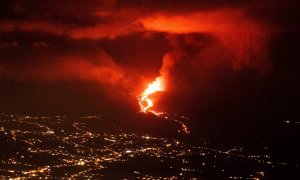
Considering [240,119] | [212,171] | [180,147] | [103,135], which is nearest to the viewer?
[212,171]

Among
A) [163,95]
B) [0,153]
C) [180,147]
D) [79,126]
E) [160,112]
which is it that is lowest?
[0,153]

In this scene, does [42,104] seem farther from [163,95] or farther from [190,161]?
[190,161]

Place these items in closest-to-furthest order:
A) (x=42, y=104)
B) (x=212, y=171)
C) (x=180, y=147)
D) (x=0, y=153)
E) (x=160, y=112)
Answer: (x=212, y=171), (x=0, y=153), (x=180, y=147), (x=160, y=112), (x=42, y=104)

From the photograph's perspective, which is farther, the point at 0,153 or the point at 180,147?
the point at 180,147

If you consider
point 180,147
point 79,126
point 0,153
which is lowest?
point 0,153

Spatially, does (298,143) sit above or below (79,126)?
below

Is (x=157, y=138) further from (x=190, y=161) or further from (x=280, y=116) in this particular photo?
(x=280, y=116)

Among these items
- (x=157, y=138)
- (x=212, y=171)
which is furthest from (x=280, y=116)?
(x=212, y=171)

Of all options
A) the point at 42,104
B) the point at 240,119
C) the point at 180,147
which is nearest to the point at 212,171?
the point at 180,147

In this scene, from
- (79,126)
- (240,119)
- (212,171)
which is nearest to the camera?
(212,171)
